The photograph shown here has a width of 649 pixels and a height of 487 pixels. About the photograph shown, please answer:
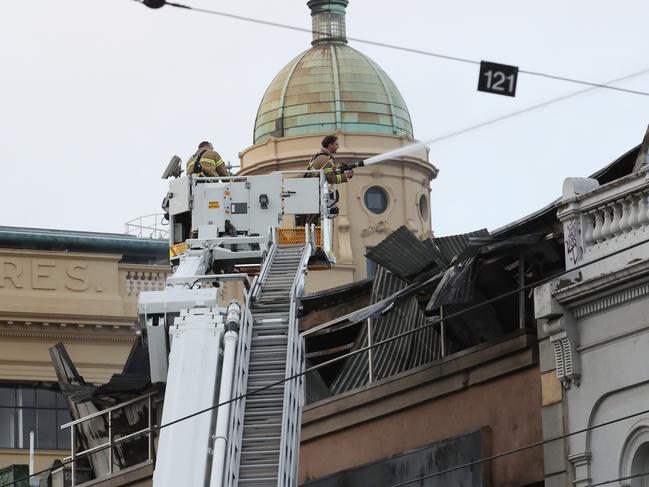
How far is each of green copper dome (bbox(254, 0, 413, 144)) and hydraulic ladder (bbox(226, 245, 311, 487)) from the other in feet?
126

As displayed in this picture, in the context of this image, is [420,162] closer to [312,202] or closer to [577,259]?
[312,202]

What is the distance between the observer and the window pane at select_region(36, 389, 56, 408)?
52.4 meters

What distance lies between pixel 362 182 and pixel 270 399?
135ft

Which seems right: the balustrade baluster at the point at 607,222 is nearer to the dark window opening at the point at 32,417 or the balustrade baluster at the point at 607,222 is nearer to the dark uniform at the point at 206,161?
the dark uniform at the point at 206,161

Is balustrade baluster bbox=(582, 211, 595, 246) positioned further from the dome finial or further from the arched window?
the dome finial

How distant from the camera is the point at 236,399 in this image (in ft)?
86.1

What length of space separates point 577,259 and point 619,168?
174 cm

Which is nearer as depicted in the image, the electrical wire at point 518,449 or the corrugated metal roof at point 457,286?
the electrical wire at point 518,449

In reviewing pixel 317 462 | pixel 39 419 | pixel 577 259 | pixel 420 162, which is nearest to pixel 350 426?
pixel 317 462

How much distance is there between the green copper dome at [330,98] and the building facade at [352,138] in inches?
1.1

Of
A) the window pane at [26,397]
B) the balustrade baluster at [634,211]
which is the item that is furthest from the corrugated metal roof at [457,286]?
the window pane at [26,397]

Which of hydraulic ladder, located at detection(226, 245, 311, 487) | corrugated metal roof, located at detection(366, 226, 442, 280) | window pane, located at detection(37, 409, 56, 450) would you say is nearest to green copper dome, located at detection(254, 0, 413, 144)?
A: window pane, located at detection(37, 409, 56, 450)

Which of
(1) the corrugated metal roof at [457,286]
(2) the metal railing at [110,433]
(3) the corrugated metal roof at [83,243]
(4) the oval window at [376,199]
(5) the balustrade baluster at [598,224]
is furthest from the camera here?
(4) the oval window at [376,199]

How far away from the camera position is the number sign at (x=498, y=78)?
25.8 m
